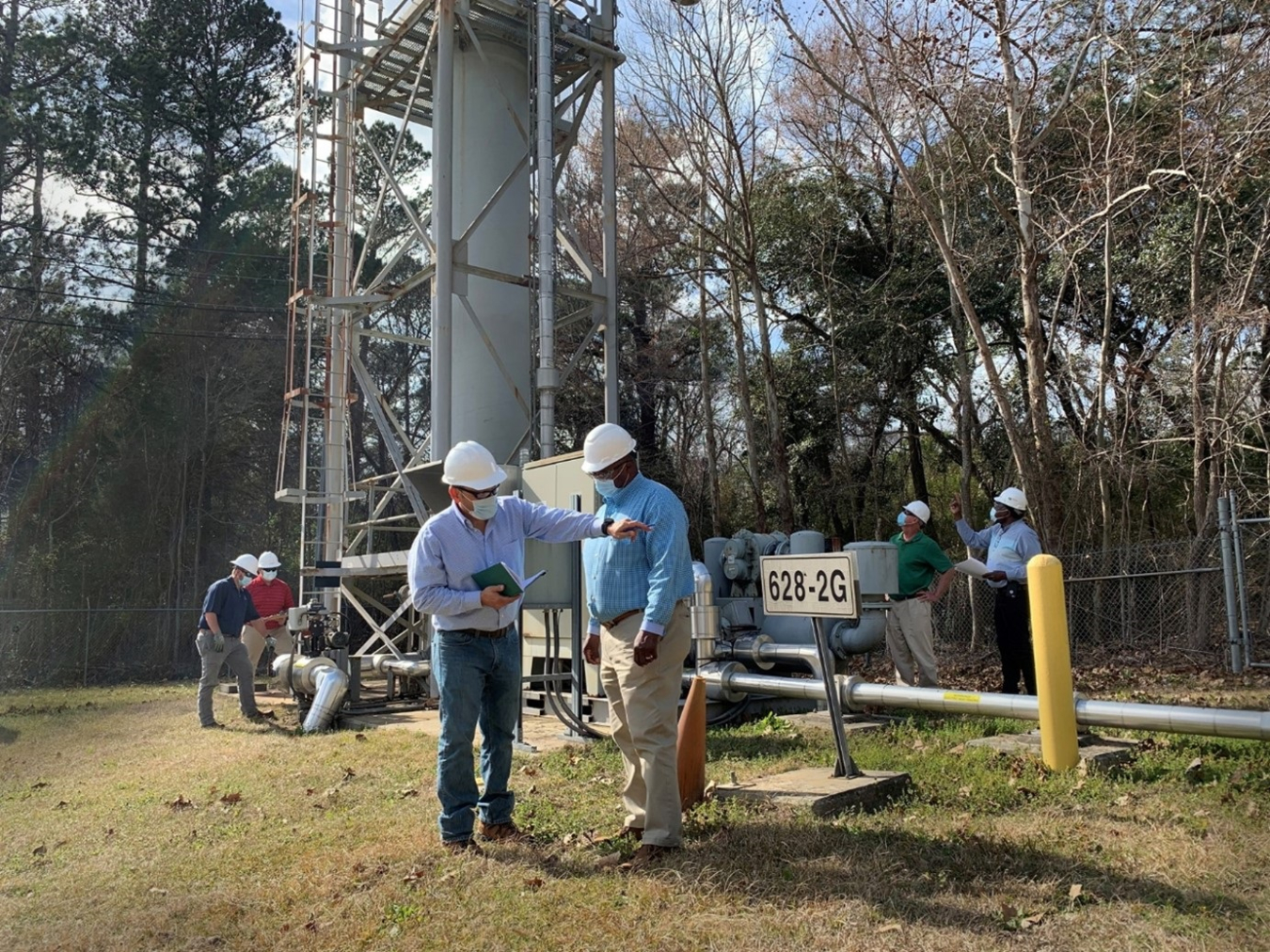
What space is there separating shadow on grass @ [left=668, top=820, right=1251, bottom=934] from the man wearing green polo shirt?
15.6ft

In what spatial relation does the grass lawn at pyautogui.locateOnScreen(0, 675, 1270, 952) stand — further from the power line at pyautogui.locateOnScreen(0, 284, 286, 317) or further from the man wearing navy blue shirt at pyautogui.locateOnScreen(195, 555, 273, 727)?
the power line at pyautogui.locateOnScreen(0, 284, 286, 317)

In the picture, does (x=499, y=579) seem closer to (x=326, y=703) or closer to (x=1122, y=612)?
(x=326, y=703)

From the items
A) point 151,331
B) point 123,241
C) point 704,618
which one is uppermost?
point 123,241

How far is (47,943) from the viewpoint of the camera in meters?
4.40

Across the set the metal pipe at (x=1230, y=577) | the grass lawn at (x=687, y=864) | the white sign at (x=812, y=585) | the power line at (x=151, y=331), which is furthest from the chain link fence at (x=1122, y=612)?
the power line at (x=151, y=331)

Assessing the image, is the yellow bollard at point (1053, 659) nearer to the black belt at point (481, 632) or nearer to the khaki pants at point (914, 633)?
the black belt at point (481, 632)

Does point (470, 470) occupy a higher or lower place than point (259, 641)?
higher

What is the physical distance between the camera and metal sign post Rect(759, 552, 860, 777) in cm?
583

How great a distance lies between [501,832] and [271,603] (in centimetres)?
963

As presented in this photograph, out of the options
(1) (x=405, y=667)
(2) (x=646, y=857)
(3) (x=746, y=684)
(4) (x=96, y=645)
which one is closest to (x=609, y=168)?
(1) (x=405, y=667)

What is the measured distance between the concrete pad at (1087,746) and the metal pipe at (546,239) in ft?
22.3

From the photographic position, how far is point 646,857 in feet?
16.2

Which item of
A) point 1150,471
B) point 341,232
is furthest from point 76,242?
point 1150,471

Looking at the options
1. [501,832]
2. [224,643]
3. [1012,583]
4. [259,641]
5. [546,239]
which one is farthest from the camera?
[259,641]
